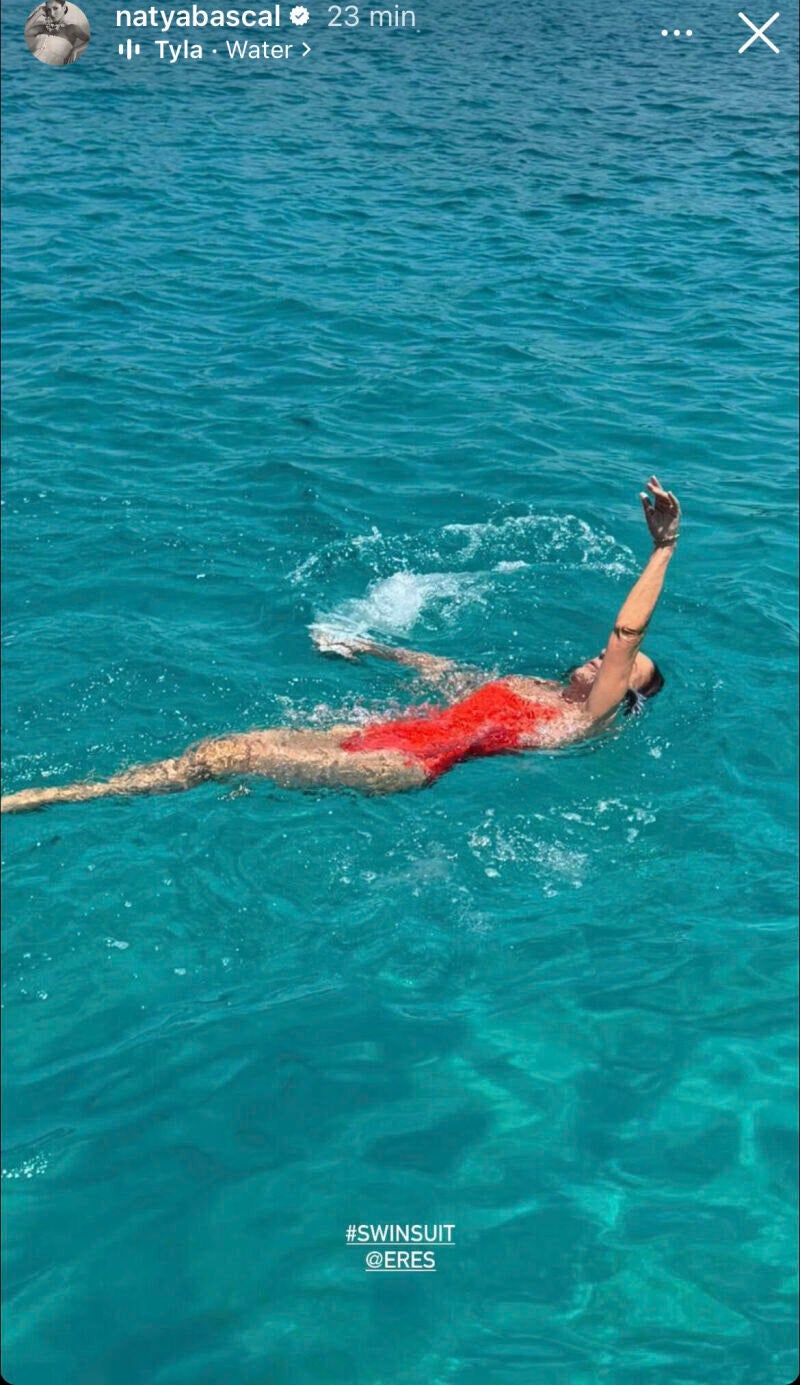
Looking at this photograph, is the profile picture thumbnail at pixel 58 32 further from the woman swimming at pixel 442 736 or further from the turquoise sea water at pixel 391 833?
the woman swimming at pixel 442 736

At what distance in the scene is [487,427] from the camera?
15188mm

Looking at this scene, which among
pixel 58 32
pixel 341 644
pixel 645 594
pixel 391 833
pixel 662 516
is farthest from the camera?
pixel 58 32

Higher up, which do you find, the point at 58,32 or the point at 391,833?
the point at 58,32

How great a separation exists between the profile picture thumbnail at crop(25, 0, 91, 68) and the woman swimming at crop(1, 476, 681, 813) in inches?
704

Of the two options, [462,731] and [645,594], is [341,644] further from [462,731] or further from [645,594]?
[645,594]

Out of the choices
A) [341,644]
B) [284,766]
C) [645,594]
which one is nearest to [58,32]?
[341,644]

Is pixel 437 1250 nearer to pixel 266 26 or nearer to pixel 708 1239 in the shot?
pixel 708 1239

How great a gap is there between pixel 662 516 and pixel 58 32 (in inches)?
755

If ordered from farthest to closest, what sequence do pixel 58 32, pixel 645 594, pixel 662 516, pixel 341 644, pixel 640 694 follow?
pixel 58 32
pixel 341 644
pixel 640 694
pixel 645 594
pixel 662 516

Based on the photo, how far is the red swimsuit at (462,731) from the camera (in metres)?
9.56

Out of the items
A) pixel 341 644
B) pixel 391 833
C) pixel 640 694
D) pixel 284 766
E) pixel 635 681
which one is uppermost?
pixel 635 681

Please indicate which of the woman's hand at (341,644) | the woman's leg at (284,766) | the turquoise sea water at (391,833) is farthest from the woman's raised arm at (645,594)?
the woman's hand at (341,644)

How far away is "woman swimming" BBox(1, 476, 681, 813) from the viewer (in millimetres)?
Result: 8945

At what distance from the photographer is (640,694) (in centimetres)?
983
